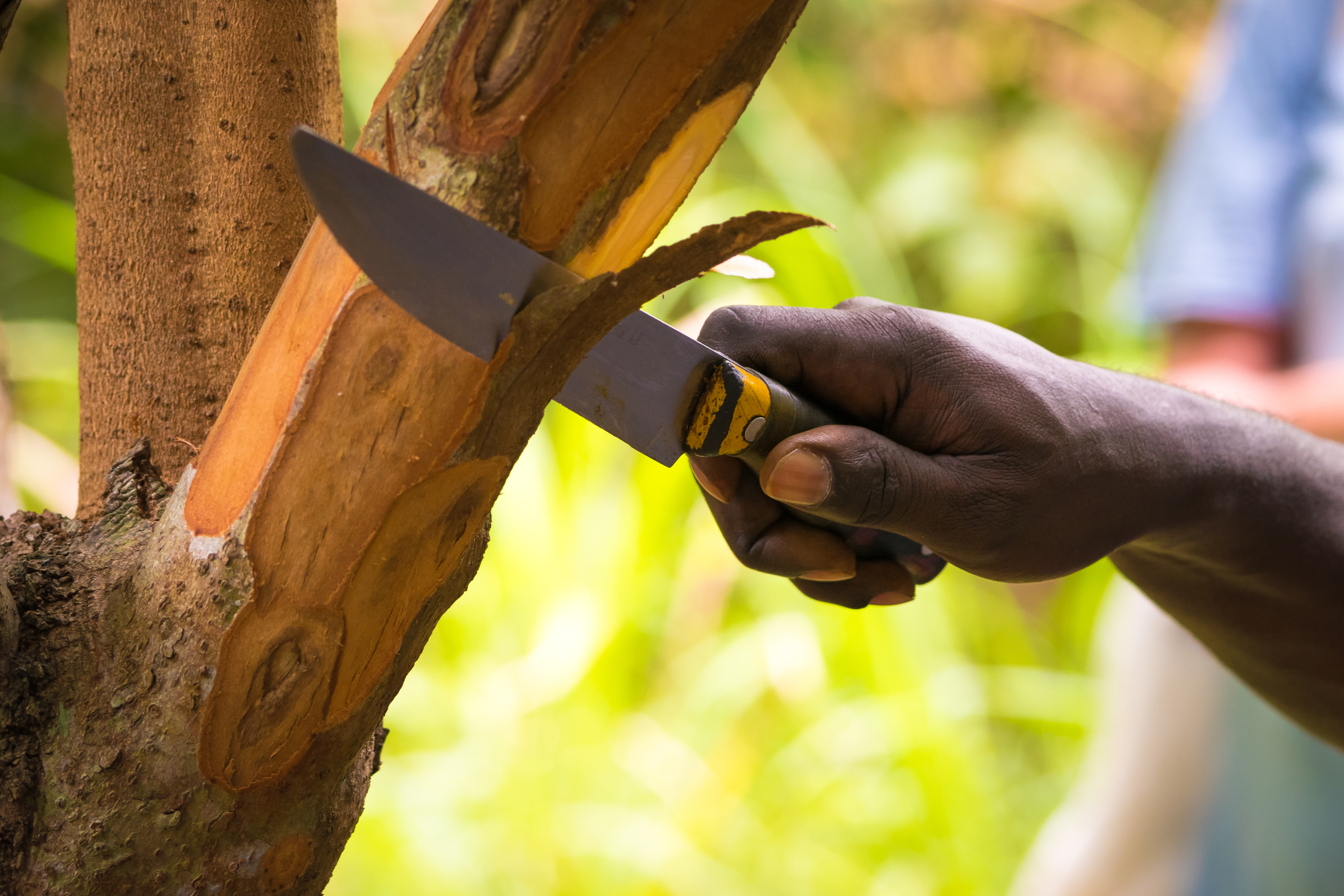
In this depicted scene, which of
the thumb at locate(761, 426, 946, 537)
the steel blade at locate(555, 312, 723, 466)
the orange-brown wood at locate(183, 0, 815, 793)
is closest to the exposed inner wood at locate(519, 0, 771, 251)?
the orange-brown wood at locate(183, 0, 815, 793)

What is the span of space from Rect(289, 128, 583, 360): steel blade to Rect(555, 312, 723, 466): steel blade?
0.36 ft

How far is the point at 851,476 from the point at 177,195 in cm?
46

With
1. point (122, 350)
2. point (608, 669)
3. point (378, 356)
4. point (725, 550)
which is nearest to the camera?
point (378, 356)

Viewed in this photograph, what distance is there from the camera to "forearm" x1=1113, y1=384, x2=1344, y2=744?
0.69 meters

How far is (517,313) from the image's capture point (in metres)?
0.43

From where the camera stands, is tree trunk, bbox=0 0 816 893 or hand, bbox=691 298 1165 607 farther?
hand, bbox=691 298 1165 607

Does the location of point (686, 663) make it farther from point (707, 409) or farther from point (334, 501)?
point (334, 501)

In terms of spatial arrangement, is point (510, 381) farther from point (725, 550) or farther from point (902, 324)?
point (725, 550)

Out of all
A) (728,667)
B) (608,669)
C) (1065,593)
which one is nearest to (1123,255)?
(1065,593)

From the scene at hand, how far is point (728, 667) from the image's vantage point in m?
1.84

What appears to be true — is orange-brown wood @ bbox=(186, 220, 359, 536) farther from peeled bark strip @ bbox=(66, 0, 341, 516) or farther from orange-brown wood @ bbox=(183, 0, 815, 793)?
peeled bark strip @ bbox=(66, 0, 341, 516)

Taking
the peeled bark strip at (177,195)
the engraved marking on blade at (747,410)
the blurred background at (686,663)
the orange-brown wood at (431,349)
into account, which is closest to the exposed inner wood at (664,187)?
the orange-brown wood at (431,349)

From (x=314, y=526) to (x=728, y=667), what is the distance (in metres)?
1.48

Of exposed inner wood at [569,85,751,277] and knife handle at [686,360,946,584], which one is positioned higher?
exposed inner wood at [569,85,751,277]
